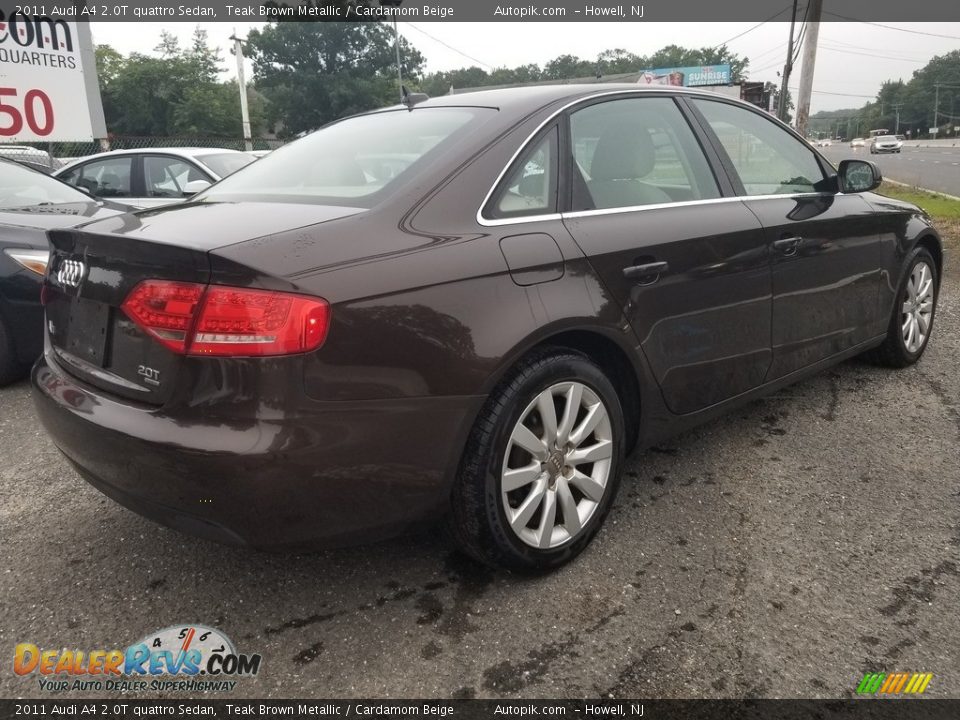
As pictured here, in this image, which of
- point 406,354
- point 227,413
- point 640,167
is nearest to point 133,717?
point 227,413

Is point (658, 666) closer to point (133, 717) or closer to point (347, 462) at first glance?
point (347, 462)

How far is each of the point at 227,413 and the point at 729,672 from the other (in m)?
1.46

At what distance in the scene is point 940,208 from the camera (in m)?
13.0

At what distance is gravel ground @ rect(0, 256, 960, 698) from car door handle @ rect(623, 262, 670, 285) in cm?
90

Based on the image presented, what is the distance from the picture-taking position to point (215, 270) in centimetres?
180

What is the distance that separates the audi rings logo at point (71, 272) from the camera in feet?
7.07

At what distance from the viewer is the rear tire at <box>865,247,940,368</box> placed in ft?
13.6

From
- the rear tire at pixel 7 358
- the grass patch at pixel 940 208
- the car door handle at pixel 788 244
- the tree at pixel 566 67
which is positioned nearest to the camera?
the car door handle at pixel 788 244

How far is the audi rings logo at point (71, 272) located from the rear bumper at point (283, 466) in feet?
1.13

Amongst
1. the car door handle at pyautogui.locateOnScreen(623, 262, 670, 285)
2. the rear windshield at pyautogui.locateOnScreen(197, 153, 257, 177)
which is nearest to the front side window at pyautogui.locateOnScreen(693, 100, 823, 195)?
the car door handle at pyautogui.locateOnScreen(623, 262, 670, 285)

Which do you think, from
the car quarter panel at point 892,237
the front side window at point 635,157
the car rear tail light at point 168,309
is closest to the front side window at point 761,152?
the front side window at point 635,157

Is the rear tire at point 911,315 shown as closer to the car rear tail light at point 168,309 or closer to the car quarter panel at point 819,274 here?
the car quarter panel at point 819,274

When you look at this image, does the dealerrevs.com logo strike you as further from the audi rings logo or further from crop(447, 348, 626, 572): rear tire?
the audi rings logo

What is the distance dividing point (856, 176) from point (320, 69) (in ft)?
192
